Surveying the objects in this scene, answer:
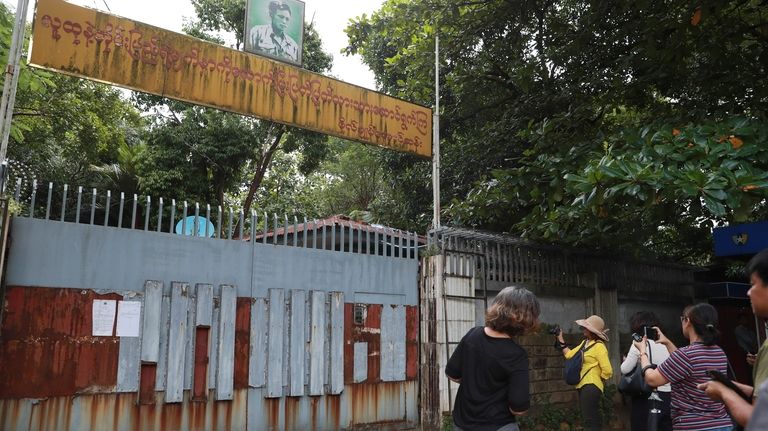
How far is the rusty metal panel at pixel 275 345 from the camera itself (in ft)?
19.9

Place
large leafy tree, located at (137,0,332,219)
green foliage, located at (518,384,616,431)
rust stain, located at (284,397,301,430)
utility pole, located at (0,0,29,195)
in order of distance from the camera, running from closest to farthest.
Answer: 1. utility pole, located at (0,0,29,195)
2. rust stain, located at (284,397,301,430)
3. green foliage, located at (518,384,616,431)
4. large leafy tree, located at (137,0,332,219)

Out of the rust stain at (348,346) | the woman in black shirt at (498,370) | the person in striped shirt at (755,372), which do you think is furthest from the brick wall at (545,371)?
the person in striped shirt at (755,372)

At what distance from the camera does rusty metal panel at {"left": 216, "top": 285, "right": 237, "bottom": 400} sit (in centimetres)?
574

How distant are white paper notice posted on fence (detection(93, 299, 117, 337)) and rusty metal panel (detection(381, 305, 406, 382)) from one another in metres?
2.91

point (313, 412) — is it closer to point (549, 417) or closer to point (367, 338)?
point (367, 338)

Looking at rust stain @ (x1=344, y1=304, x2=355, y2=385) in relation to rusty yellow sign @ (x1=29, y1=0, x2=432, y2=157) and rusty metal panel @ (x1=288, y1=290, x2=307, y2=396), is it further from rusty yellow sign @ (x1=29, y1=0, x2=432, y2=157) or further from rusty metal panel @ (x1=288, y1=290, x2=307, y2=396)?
rusty yellow sign @ (x1=29, y1=0, x2=432, y2=157)

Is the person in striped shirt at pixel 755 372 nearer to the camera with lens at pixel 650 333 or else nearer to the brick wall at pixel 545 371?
the camera with lens at pixel 650 333

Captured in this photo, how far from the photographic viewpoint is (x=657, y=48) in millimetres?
8797

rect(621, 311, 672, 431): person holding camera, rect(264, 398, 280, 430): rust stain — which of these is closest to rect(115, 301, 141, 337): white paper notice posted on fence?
rect(264, 398, 280, 430): rust stain

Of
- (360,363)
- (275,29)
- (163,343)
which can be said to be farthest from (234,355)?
(275,29)

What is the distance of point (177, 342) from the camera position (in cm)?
553

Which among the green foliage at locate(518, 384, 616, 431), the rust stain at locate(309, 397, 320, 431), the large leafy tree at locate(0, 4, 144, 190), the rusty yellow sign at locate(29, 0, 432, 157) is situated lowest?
the green foliage at locate(518, 384, 616, 431)

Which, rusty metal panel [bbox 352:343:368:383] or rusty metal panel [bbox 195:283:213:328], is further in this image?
rusty metal panel [bbox 352:343:368:383]

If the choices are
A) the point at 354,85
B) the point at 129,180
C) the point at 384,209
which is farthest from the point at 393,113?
the point at 129,180
